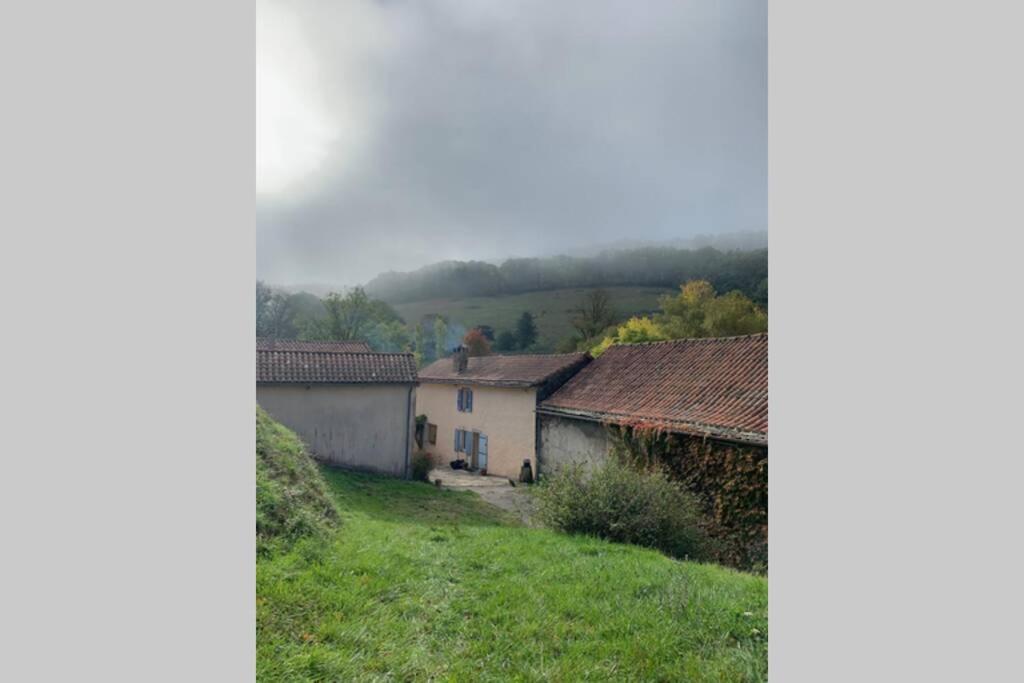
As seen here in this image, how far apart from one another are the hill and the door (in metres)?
0.75

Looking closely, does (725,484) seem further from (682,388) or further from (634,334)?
(634,334)

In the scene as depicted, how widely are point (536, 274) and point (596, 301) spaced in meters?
0.33

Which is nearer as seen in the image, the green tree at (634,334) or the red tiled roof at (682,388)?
the red tiled roof at (682,388)

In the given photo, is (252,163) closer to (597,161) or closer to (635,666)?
(597,161)

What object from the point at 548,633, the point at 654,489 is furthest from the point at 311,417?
the point at 654,489

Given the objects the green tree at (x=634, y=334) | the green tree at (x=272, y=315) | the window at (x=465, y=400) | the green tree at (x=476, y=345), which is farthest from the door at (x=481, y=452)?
the green tree at (x=272, y=315)

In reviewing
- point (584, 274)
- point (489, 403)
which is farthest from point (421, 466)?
point (584, 274)

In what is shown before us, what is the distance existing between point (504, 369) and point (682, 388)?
0.89 m

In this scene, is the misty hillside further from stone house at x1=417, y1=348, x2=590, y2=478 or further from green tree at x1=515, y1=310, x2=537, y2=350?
stone house at x1=417, y1=348, x2=590, y2=478

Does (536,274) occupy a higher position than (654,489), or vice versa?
(536,274)

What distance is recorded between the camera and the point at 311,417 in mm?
2496

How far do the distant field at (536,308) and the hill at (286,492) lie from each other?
800 mm

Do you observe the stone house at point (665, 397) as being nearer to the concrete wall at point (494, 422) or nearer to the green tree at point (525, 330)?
the concrete wall at point (494, 422)

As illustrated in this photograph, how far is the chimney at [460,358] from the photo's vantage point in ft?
8.84
